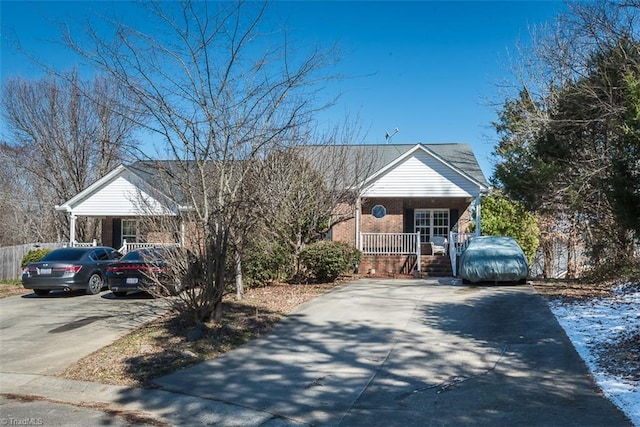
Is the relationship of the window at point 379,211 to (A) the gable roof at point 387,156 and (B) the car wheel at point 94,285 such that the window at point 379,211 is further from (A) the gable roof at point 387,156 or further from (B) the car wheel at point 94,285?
(B) the car wheel at point 94,285

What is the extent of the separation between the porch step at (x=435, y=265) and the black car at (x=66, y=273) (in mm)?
11834

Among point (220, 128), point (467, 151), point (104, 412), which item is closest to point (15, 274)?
point (220, 128)

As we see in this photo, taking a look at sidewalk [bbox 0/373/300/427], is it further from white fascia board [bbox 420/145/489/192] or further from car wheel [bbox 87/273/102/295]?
white fascia board [bbox 420/145/489/192]

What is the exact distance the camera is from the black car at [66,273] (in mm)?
15766

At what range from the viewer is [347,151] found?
1962 centimetres

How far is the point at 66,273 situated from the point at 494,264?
41.5 feet

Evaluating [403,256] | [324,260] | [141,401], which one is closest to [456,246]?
[403,256]

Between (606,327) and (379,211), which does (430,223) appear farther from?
(606,327)

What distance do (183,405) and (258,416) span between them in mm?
998

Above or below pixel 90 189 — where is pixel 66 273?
below

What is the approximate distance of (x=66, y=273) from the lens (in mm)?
15836

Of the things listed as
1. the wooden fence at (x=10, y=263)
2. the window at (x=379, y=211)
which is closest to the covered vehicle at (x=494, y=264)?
the window at (x=379, y=211)

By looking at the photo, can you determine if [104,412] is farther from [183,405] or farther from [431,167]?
[431,167]

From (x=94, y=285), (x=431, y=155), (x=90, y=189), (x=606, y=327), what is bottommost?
(x=606, y=327)
